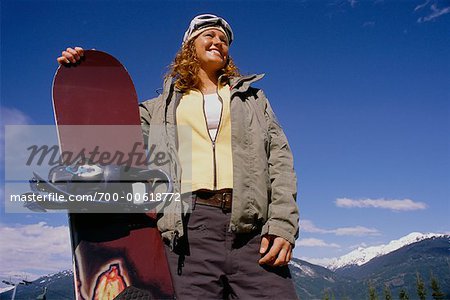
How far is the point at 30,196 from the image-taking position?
2467mm

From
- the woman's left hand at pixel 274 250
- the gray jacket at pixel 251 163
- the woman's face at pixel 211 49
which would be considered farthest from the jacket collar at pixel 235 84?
the woman's left hand at pixel 274 250

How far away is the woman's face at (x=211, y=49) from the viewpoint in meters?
3.10

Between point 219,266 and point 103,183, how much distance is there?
→ 84 centimetres

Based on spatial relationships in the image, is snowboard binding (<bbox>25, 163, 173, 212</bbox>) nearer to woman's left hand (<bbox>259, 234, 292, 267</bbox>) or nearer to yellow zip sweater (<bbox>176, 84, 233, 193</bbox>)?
yellow zip sweater (<bbox>176, 84, 233, 193</bbox>)

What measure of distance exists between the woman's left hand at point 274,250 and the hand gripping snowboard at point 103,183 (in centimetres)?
62

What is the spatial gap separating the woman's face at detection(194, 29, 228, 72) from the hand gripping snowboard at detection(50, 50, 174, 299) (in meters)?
0.63

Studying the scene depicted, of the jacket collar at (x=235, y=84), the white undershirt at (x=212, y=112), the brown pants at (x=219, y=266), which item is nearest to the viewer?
the brown pants at (x=219, y=266)

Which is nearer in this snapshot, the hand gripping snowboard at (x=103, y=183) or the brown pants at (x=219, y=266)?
the brown pants at (x=219, y=266)

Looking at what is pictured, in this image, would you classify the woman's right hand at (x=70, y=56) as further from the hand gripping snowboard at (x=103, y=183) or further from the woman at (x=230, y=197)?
the woman at (x=230, y=197)

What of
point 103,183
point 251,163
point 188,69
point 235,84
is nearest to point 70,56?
point 188,69

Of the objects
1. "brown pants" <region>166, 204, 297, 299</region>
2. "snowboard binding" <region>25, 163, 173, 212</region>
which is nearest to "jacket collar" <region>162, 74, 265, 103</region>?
"snowboard binding" <region>25, 163, 173, 212</region>

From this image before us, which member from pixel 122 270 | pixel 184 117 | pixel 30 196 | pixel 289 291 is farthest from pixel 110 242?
pixel 289 291

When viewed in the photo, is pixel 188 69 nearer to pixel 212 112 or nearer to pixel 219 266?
pixel 212 112

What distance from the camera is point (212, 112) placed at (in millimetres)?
2830
